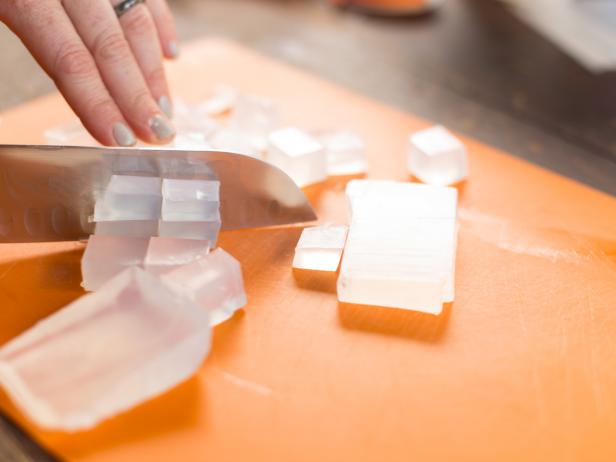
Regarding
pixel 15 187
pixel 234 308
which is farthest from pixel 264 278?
pixel 15 187

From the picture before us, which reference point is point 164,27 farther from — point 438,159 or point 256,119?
point 438,159

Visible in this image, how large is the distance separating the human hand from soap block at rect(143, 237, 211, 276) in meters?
0.21

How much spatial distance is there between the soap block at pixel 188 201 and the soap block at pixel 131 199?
2 centimetres

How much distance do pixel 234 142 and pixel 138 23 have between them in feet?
0.82

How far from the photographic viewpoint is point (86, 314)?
754 mm

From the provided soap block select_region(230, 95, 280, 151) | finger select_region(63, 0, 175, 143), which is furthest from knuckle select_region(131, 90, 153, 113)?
soap block select_region(230, 95, 280, 151)

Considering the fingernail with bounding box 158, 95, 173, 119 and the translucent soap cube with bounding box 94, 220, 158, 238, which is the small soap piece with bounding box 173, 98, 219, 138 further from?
the translucent soap cube with bounding box 94, 220, 158, 238

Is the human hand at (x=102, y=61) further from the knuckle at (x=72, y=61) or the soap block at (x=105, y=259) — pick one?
the soap block at (x=105, y=259)

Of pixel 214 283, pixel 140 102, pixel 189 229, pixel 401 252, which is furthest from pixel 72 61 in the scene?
pixel 401 252

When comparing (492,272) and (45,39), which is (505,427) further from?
(45,39)

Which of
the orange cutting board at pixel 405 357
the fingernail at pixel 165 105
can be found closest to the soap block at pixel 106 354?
the orange cutting board at pixel 405 357

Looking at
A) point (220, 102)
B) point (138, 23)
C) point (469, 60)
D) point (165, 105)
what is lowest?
point (469, 60)

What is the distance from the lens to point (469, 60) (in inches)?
64.7

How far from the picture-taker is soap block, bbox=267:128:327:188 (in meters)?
1.05
